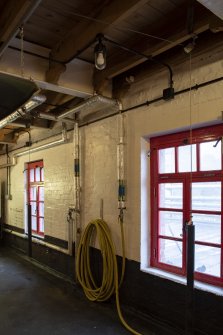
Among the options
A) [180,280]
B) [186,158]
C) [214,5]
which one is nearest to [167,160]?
[186,158]

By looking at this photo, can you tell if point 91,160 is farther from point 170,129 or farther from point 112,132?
point 170,129

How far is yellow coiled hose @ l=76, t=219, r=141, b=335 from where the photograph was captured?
3314 mm

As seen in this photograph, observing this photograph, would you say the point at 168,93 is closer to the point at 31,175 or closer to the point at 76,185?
the point at 76,185

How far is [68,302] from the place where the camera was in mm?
3510

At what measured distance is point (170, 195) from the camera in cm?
298

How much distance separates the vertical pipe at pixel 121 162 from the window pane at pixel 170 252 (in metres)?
0.61

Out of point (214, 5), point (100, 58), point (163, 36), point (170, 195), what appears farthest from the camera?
point (170, 195)

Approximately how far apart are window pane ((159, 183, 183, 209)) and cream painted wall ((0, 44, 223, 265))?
169 mm

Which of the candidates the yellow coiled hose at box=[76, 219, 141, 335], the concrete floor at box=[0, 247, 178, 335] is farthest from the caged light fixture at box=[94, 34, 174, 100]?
the concrete floor at box=[0, 247, 178, 335]

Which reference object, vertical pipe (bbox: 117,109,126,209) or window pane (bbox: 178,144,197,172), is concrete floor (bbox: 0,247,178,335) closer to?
vertical pipe (bbox: 117,109,126,209)

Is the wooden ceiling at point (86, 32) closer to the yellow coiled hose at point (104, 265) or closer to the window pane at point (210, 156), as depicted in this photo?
the window pane at point (210, 156)

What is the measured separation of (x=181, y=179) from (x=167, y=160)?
288 millimetres

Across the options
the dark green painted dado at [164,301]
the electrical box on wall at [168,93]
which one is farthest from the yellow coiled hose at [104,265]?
the electrical box on wall at [168,93]

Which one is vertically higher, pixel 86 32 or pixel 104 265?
pixel 86 32
